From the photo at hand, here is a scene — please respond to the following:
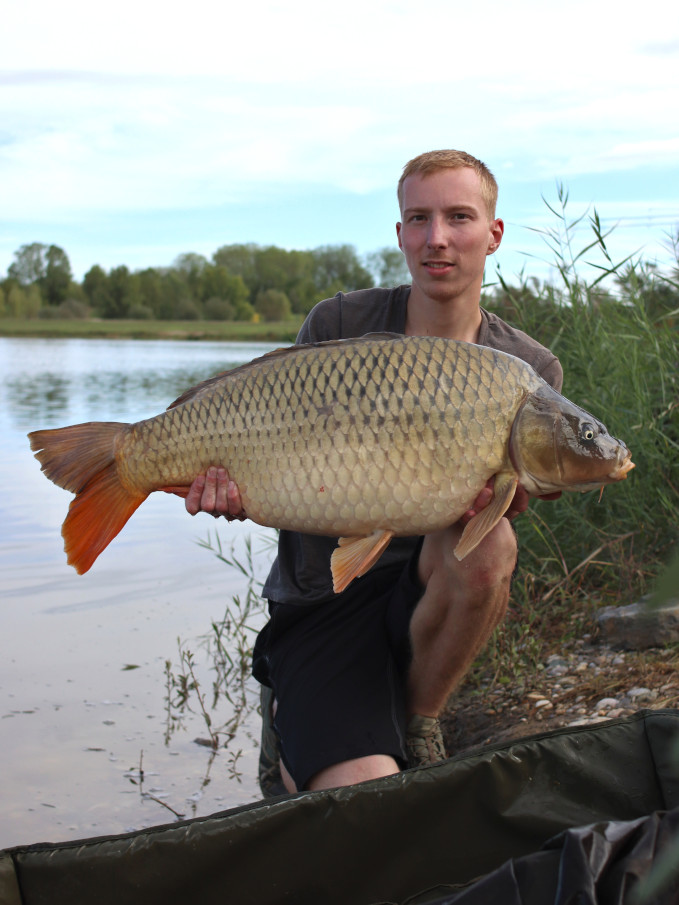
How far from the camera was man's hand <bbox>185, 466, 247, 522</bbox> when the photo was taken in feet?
5.93

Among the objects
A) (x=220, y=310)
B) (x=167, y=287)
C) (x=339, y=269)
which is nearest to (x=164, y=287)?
(x=167, y=287)

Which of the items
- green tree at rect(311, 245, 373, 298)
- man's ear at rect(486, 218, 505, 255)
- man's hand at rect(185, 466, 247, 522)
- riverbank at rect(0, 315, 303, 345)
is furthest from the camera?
riverbank at rect(0, 315, 303, 345)

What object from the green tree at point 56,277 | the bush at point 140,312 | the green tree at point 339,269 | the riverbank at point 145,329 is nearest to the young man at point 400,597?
the green tree at point 339,269

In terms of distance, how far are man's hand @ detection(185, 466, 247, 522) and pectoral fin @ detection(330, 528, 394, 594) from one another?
231 millimetres

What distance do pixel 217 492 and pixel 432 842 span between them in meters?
0.73

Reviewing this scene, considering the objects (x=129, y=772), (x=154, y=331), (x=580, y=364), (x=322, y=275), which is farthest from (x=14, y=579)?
(x=154, y=331)

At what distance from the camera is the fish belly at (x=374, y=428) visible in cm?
167

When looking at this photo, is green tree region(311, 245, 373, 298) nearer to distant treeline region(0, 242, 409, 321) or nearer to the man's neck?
the man's neck

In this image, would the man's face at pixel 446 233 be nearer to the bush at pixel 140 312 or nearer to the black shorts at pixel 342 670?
the black shorts at pixel 342 670

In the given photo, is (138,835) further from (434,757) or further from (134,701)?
(134,701)

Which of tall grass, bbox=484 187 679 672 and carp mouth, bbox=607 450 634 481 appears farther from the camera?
tall grass, bbox=484 187 679 672

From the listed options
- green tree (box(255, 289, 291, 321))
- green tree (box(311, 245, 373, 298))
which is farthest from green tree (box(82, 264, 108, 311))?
green tree (box(311, 245, 373, 298))

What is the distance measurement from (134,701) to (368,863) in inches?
61.3

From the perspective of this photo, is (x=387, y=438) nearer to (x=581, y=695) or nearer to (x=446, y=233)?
(x=446, y=233)
